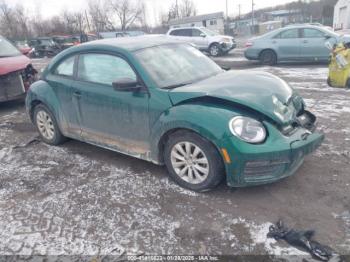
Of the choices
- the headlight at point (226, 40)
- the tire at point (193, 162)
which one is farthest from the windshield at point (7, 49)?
the headlight at point (226, 40)

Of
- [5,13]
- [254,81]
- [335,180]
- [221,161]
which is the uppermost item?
[5,13]

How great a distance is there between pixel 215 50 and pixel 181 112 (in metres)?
14.0

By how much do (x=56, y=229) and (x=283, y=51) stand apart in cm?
1068

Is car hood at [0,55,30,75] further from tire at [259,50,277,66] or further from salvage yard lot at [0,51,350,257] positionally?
tire at [259,50,277,66]

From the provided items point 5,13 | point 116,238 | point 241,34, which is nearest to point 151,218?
point 116,238

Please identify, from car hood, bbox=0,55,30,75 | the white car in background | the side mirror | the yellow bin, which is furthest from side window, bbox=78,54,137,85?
the white car in background

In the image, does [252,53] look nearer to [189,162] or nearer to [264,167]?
[189,162]

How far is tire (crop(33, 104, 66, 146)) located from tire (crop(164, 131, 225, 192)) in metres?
2.18

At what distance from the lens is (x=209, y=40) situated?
16516 millimetres

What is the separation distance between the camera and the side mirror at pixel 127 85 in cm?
345

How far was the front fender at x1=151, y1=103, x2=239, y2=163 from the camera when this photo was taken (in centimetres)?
302

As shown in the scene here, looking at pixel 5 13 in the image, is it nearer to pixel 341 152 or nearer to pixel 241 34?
pixel 241 34

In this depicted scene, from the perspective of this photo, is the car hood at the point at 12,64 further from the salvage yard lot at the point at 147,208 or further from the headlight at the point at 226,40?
the headlight at the point at 226,40

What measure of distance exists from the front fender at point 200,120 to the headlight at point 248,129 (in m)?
0.06
